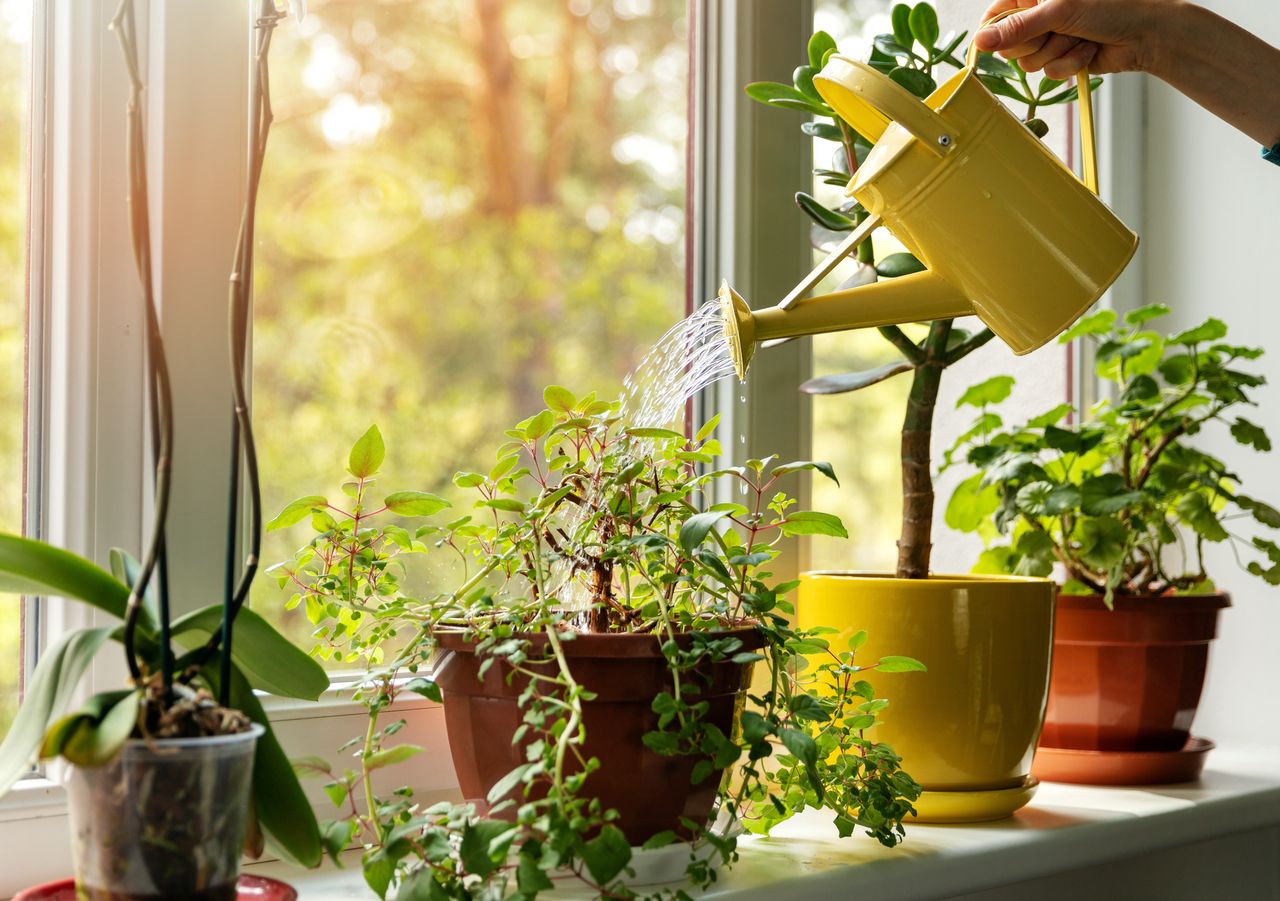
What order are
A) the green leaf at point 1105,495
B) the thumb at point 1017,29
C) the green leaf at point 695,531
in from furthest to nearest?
the green leaf at point 1105,495 < the thumb at point 1017,29 < the green leaf at point 695,531

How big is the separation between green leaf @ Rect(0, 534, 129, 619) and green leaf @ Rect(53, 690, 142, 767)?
0.10 metres

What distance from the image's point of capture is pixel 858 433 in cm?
141

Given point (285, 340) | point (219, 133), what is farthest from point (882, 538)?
point (219, 133)

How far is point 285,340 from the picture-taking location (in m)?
0.98

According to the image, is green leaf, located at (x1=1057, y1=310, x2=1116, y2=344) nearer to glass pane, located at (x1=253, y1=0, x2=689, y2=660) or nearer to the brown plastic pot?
the brown plastic pot

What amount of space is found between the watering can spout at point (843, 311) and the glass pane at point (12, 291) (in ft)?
1.65

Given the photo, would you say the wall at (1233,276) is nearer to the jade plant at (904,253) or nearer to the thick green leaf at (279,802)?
the jade plant at (904,253)

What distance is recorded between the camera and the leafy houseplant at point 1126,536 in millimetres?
1240

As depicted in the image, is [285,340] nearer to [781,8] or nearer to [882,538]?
[781,8]

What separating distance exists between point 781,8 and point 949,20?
456 mm

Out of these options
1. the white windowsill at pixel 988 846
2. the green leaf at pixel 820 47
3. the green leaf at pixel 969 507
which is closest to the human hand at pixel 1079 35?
the green leaf at pixel 820 47

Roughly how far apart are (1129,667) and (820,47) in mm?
712

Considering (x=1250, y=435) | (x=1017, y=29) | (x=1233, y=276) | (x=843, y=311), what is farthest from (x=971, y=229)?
(x=1233, y=276)

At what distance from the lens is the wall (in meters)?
1.51
